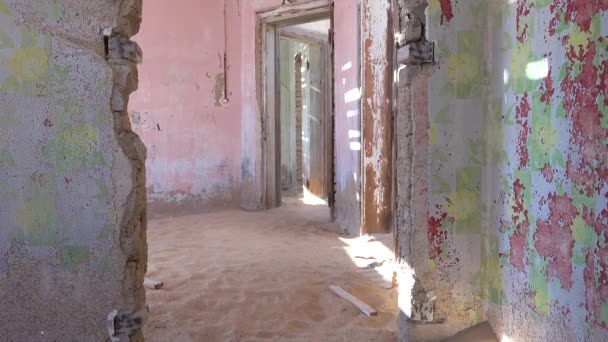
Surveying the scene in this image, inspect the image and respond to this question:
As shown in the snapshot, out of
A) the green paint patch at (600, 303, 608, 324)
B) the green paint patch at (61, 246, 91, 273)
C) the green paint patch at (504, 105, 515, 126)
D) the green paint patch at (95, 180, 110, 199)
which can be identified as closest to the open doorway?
the green paint patch at (504, 105, 515, 126)

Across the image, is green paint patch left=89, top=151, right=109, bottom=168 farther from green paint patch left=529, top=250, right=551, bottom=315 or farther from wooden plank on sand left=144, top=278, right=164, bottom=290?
green paint patch left=529, top=250, right=551, bottom=315

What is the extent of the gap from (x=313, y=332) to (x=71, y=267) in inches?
52.0

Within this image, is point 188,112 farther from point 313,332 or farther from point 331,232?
point 313,332

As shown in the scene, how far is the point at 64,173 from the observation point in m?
2.20

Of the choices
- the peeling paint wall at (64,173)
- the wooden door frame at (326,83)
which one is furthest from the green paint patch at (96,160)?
the wooden door frame at (326,83)

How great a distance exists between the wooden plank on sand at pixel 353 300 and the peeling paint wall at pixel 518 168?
1.86 feet

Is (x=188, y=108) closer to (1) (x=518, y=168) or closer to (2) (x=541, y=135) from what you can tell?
(1) (x=518, y=168)

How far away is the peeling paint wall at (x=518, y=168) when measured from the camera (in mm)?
1599

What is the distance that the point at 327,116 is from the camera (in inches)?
259

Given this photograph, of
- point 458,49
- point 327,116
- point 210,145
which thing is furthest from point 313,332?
point 210,145

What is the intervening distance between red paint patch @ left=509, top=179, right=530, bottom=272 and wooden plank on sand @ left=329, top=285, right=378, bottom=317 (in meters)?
1.03

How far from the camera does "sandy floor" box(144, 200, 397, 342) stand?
8.91 ft

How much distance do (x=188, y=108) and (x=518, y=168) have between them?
18.2 feet

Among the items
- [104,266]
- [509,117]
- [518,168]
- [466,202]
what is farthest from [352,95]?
[104,266]
